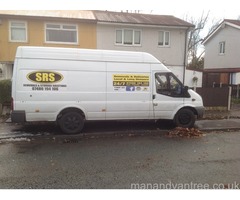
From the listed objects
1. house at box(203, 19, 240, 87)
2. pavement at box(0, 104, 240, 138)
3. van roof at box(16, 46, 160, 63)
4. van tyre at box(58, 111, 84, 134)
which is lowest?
pavement at box(0, 104, 240, 138)

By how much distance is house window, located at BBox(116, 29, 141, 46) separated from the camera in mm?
16984

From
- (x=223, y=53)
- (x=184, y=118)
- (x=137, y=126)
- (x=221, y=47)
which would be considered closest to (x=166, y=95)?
(x=184, y=118)

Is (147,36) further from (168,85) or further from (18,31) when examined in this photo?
(168,85)

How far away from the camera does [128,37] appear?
17156 millimetres

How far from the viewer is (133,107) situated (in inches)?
301

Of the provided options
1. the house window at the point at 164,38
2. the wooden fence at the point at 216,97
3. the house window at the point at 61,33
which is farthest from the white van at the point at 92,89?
the house window at the point at 164,38

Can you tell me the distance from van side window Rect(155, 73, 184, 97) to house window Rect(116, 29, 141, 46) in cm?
995

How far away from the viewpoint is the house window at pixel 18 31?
15.4 metres

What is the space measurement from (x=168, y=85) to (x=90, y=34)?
10.2m

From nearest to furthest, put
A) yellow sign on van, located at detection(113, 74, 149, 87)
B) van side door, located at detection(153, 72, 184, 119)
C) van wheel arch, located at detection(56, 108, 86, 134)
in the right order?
van wheel arch, located at detection(56, 108, 86, 134) < yellow sign on van, located at detection(113, 74, 149, 87) < van side door, located at detection(153, 72, 184, 119)

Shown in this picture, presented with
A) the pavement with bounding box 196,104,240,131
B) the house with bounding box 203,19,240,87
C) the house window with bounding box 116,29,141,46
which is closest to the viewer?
the pavement with bounding box 196,104,240,131

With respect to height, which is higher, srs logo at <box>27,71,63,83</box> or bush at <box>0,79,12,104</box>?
srs logo at <box>27,71,63,83</box>

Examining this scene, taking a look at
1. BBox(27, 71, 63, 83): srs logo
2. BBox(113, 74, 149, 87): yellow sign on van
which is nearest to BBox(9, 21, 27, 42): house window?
BBox(27, 71, 63, 83): srs logo

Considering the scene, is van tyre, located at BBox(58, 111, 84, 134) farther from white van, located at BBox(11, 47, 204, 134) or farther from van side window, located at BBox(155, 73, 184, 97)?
van side window, located at BBox(155, 73, 184, 97)
